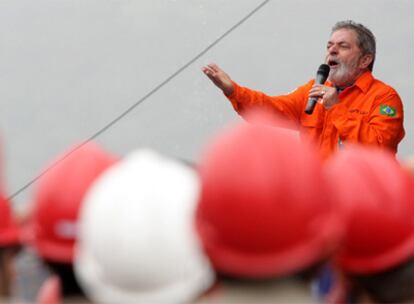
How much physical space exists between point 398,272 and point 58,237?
485mm

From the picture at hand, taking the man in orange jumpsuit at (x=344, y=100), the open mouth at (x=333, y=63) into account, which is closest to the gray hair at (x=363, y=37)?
the man in orange jumpsuit at (x=344, y=100)

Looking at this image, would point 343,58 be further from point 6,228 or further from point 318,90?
point 6,228

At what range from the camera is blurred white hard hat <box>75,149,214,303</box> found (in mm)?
987

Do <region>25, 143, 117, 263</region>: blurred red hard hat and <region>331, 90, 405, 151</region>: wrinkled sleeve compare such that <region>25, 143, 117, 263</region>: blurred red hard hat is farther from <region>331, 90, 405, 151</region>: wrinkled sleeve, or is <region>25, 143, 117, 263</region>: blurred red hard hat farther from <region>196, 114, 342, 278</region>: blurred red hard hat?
<region>331, 90, 405, 151</region>: wrinkled sleeve

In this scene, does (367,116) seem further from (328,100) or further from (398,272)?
(398,272)

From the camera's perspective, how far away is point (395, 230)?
1.14m

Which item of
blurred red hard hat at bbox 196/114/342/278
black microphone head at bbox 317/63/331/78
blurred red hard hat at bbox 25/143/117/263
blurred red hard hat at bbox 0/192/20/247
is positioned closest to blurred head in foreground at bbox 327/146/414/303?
blurred red hard hat at bbox 196/114/342/278

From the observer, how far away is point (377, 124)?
267cm

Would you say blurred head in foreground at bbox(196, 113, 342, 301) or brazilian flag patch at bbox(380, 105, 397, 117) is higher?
blurred head in foreground at bbox(196, 113, 342, 301)

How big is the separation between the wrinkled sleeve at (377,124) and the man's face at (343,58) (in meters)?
0.16

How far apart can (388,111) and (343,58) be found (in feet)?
0.97

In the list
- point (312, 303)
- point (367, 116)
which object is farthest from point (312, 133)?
point (312, 303)

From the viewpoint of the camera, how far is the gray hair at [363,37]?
2.96m

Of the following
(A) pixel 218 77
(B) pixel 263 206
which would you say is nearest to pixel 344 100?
(A) pixel 218 77
